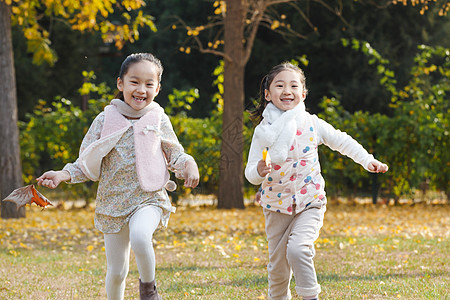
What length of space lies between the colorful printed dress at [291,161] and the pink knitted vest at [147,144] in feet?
1.62

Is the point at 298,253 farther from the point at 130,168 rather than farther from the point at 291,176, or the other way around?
the point at 130,168

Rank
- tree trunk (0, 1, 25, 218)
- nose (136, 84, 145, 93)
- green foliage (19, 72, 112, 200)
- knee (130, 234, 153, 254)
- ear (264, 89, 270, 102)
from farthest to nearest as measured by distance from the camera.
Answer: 1. green foliage (19, 72, 112, 200)
2. tree trunk (0, 1, 25, 218)
3. ear (264, 89, 270, 102)
4. nose (136, 84, 145, 93)
5. knee (130, 234, 153, 254)

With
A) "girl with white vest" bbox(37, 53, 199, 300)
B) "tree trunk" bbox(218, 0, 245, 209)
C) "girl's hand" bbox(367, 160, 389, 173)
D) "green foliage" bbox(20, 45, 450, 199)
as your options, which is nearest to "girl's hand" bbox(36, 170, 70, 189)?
"girl with white vest" bbox(37, 53, 199, 300)

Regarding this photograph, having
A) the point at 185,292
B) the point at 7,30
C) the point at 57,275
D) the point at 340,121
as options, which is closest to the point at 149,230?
the point at 185,292

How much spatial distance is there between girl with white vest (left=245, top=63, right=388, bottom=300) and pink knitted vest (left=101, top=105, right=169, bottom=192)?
496mm

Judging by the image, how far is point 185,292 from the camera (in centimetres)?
411

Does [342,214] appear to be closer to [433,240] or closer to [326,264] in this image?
[433,240]

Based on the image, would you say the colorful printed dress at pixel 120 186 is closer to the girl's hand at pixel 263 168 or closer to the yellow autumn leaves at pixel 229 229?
the girl's hand at pixel 263 168

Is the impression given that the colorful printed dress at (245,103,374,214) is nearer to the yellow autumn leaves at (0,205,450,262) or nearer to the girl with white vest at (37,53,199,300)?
the girl with white vest at (37,53,199,300)

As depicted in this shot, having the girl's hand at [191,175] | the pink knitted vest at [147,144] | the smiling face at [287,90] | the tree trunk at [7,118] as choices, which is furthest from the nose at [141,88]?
the tree trunk at [7,118]

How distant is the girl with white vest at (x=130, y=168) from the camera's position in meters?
3.15

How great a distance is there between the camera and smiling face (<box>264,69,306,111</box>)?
346 centimetres

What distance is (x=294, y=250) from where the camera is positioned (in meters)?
3.16

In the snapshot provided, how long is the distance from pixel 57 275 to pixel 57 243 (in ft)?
6.70
